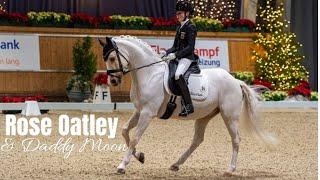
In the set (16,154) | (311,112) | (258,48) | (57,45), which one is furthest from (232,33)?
(16,154)

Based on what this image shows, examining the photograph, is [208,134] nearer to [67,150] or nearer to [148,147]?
[148,147]

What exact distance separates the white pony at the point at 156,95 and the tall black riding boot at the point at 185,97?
0.24 feet

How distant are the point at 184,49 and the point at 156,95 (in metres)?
0.48

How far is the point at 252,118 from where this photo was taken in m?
6.92

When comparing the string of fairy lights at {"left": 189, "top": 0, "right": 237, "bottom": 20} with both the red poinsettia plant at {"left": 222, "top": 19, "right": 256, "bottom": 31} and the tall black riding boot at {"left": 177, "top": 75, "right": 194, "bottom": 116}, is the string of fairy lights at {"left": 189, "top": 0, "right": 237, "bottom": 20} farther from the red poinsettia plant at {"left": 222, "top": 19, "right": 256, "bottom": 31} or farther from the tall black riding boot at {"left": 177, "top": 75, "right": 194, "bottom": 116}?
the tall black riding boot at {"left": 177, "top": 75, "right": 194, "bottom": 116}

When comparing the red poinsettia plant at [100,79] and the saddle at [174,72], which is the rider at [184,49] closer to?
the saddle at [174,72]

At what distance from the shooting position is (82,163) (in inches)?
278

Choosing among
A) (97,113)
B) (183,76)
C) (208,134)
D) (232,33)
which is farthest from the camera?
(232,33)

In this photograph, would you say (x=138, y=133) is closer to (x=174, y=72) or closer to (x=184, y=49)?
(x=174, y=72)

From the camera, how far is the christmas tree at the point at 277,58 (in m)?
14.3

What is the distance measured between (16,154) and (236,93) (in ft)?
7.97

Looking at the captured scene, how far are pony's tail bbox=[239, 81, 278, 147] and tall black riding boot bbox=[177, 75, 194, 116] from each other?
0.69 m

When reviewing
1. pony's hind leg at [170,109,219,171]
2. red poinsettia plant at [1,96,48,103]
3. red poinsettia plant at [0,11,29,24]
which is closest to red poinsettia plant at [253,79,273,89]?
red poinsettia plant at [1,96,48,103]

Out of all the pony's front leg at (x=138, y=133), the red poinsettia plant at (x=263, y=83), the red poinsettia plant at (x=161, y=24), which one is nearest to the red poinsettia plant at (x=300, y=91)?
the red poinsettia plant at (x=263, y=83)
